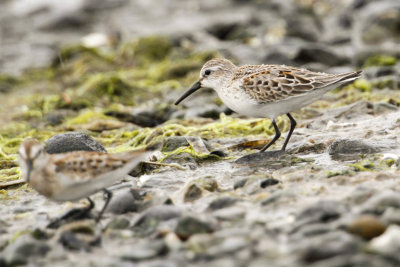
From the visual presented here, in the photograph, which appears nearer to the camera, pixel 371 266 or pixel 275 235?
pixel 371 266

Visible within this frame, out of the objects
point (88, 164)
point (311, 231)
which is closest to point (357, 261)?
point (311, 231)

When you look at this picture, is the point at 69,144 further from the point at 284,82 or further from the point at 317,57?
the point at 317,57

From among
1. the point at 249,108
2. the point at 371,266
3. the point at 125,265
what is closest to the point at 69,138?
the point at 249,108

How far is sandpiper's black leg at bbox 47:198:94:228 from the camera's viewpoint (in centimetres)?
580

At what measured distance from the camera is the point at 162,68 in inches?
635

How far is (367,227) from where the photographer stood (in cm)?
454

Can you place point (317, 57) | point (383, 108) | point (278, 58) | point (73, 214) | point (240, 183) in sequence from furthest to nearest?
point (317, 57)
point (278, 58)
point (383, 108)
point (240, 183)
point (73, 214)

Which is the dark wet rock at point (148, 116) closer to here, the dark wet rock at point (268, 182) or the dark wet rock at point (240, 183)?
the dark wet rock at point (240, 183)

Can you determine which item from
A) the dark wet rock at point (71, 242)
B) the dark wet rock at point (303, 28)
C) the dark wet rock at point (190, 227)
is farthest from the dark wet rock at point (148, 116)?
the dark wet rock at point (303, 28)

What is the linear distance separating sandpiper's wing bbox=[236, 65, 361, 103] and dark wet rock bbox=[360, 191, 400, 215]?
2842 mm

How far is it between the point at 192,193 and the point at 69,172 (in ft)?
4.51

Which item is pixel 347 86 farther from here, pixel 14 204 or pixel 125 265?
pixel 125 265

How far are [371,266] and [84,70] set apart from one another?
14040 millimetres

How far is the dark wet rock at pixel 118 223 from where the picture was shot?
5578 mm
